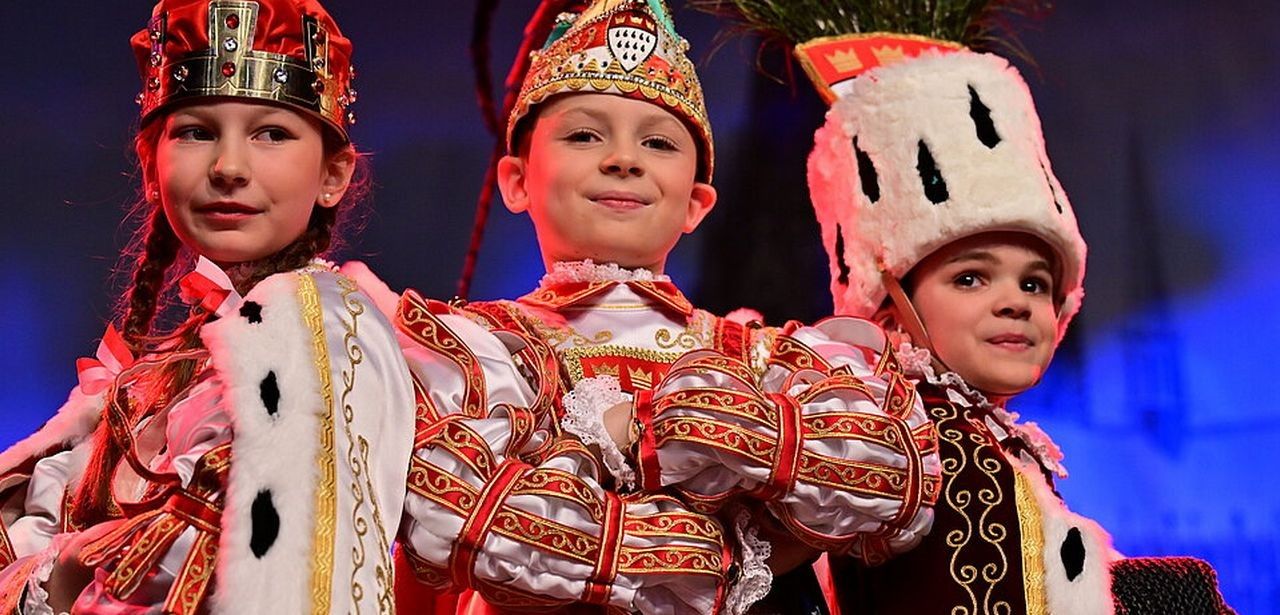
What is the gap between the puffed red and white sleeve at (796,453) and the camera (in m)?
1.54

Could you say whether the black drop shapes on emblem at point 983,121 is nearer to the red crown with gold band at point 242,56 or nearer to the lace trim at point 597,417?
the lace trim at point 597,417

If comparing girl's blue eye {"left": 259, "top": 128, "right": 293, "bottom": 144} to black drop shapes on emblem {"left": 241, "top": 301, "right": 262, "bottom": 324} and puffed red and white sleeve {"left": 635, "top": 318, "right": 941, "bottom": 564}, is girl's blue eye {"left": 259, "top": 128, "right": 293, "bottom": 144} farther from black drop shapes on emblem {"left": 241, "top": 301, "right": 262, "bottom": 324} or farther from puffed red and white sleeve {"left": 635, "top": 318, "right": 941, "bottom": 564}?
puffed red and white sleeve {"left": 635, "top": 318, "right": 941, "bottom": 564}

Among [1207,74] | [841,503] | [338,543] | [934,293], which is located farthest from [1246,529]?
[338,543]

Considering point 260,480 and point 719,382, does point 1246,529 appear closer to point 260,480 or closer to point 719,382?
point 719,382

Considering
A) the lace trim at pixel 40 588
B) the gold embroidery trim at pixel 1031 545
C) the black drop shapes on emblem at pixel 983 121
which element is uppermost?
the black drop shapes on emblem at pixel 983 121

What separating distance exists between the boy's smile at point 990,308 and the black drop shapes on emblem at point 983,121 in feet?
0.44

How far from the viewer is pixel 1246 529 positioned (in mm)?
2838

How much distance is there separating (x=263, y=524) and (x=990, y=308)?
3.49ft

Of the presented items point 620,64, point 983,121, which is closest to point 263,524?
point 620,64

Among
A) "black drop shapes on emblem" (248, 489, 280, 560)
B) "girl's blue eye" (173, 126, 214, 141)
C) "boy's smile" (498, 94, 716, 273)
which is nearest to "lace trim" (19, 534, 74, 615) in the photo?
"black drop shapes on emblem" (248, 489, 280, 560)

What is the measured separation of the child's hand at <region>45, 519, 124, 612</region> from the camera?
1485mm

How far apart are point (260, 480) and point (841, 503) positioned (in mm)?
583

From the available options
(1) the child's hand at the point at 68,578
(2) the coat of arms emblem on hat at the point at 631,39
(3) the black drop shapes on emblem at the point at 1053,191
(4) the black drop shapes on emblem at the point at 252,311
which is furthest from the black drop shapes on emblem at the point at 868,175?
(1) the child's hand at the point at 68,578

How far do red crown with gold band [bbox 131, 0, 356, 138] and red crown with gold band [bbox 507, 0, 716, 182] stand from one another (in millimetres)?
313
